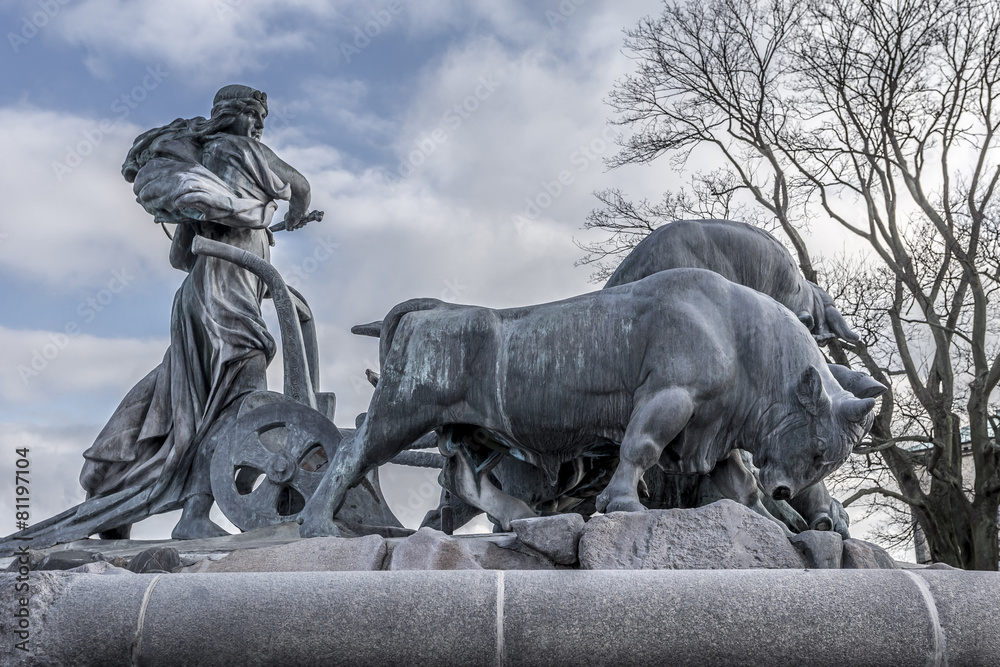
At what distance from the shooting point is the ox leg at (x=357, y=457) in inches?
214

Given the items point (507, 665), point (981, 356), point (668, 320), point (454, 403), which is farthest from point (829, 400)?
point (981, 356)

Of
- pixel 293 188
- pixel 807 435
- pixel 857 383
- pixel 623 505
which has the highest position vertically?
pixel 293 188

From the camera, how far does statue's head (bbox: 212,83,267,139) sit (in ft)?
25.3

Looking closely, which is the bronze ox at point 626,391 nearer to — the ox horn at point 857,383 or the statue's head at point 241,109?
the ox horn at point 857,383

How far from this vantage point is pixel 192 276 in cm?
747

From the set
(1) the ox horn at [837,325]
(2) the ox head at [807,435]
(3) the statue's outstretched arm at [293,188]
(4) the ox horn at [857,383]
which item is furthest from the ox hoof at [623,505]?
(3) the statue's outstretched arm at [293,188]

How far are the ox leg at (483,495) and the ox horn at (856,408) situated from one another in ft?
5.41

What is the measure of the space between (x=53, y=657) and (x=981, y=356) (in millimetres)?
11608

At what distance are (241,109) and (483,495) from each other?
12.2 ft

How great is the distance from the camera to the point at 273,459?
6.42m

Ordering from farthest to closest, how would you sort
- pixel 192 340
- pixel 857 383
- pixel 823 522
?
pixel 192 340, pixel 823 522, pixel 857 383

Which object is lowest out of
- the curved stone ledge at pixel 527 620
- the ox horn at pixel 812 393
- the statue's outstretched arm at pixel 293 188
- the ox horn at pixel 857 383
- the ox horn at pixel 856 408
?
the curved stone ledge at pixel 527 620

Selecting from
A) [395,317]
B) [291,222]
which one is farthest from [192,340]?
[395,317]

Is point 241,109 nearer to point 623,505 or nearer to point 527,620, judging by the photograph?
point 623,505
